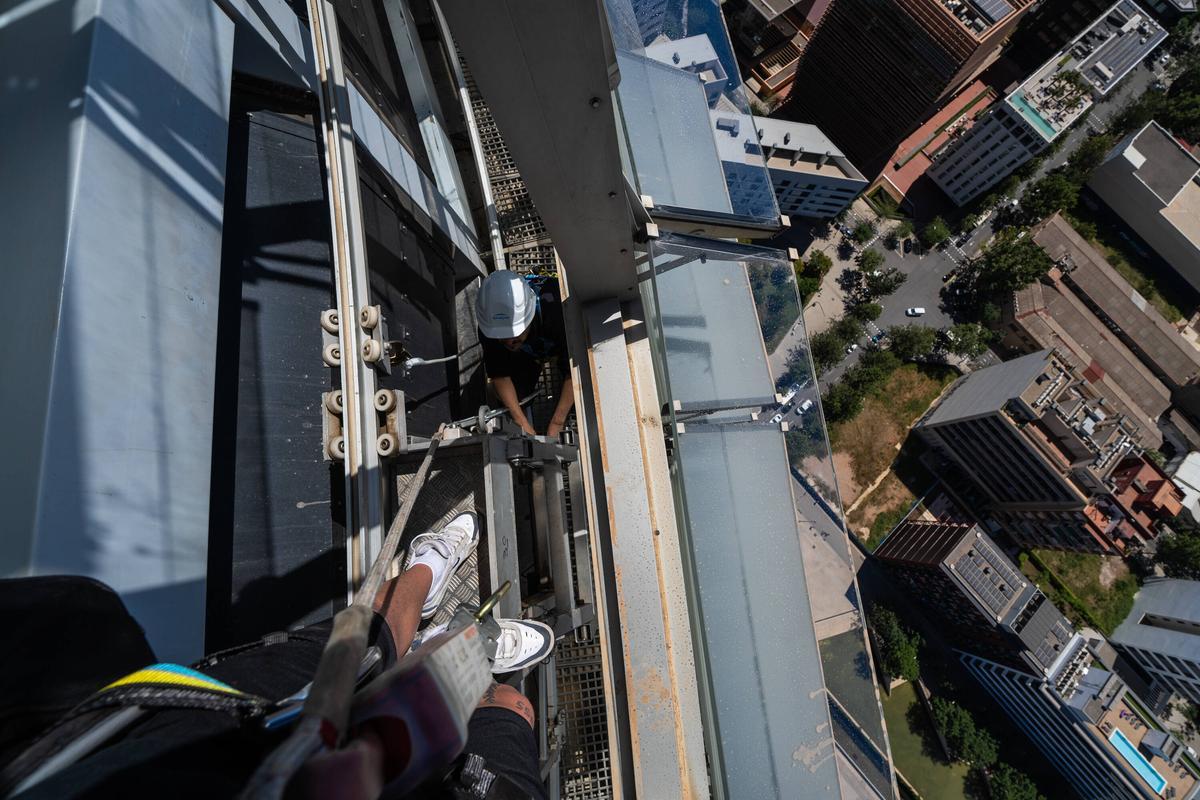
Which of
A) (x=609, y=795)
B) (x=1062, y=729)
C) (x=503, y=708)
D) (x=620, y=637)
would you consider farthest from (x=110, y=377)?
(x=1062, y=729)

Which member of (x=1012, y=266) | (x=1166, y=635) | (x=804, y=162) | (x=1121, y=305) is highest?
(x=804, y=162)

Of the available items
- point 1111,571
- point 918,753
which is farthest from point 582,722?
point 1111,571

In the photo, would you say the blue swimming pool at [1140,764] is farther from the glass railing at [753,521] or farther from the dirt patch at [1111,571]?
the glass railing at [753,521]

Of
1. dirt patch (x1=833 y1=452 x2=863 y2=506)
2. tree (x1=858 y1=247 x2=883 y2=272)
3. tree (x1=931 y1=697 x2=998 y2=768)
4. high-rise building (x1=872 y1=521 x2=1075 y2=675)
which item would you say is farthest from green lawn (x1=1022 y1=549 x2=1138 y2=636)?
tree (x1=858 y1=247 x2=883 y2=272)

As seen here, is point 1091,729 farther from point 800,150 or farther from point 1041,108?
point 1041,108

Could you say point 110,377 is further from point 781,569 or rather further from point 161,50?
point 781,569

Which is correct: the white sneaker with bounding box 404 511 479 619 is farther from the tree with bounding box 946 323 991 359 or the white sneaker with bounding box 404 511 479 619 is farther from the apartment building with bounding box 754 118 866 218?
the tree with bounding box 946 323 991 359
